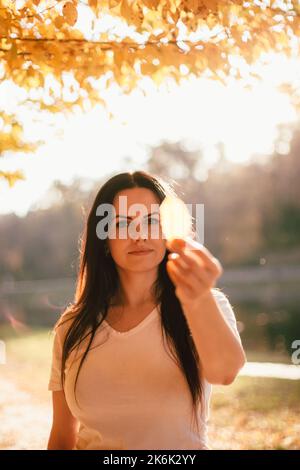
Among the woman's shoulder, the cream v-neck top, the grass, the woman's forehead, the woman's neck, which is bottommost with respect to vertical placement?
the grass

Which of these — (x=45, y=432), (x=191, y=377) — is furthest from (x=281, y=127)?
(x=191, y=377)

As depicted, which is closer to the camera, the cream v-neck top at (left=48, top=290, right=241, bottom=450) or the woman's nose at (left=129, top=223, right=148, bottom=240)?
the cream v-neck top at (left=48, top=290, right=241, bottom=450)

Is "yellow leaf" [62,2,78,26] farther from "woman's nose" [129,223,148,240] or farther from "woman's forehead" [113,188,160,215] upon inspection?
"woman's nose" [129,223,148,240]

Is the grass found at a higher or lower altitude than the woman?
lower

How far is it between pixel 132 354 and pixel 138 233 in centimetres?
53

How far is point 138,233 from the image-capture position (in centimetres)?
265

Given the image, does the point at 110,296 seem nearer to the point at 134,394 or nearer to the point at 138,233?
the point at 138,233

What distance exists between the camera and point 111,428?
2.42m

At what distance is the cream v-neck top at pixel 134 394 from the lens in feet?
7.86

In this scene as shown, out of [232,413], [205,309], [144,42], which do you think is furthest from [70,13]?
[232,413]

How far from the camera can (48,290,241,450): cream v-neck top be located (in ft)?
7.86

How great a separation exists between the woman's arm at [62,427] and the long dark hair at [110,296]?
0.14m

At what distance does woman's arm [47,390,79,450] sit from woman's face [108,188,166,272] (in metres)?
0.69

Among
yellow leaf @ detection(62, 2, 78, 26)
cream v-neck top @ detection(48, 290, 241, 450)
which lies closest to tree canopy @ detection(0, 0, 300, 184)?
yellow leaf @ detection(62, 2, 78, 26)
